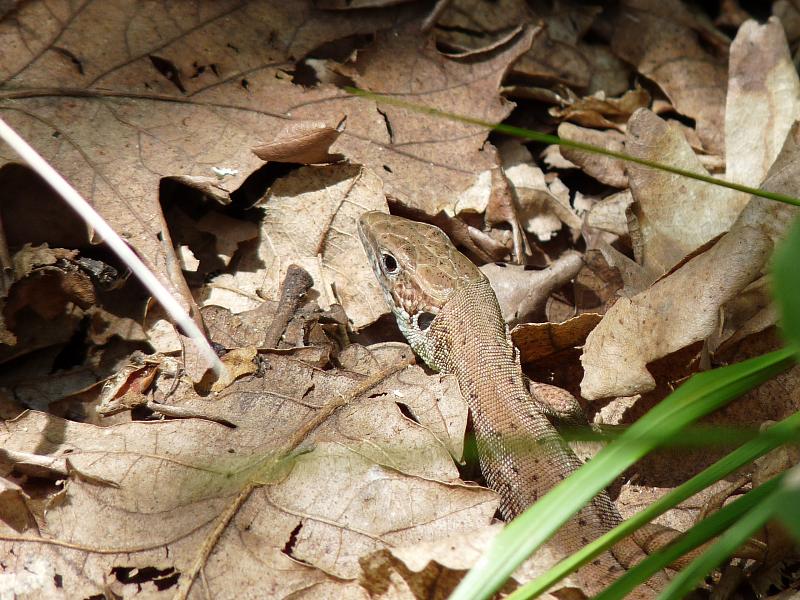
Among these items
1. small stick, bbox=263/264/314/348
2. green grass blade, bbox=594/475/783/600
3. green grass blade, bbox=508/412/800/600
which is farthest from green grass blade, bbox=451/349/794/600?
small stick, bbox=263/264/314/348

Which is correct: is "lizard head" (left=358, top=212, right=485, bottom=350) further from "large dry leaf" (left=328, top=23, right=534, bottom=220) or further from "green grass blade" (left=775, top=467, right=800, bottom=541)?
"green grass blade" (left=775, top=467, right=800, bottom=541)

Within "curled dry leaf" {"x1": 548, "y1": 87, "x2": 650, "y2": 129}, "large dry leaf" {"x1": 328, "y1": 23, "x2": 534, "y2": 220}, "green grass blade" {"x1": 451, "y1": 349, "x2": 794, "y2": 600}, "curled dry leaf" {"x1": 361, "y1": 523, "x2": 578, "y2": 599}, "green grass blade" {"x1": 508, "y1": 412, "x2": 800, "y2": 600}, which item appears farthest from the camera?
"curled dry leaf" {"x1": 548, "y1": 87, "x2": 650, "y2": 129}

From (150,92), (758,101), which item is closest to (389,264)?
(150,92)

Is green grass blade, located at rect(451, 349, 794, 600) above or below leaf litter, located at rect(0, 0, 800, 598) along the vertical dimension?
above

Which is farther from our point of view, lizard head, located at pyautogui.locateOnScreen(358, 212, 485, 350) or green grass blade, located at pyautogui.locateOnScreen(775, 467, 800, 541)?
lizard head, located at pyautogui.locateOnScreen(358, 212, 485, 350)

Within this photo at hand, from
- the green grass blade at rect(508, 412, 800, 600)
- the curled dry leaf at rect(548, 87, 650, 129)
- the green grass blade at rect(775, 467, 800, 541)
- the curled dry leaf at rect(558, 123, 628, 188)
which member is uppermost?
the green grass blade at rect(775, 467, 800, 541)

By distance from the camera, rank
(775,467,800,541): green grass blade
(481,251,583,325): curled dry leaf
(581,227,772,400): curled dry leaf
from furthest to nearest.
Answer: (481,251,583,325): curled dry leaf → (581,227,772,400): curled dry leaf → (775,467,800,541): green grass blade

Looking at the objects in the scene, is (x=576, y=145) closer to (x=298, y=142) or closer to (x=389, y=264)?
(x=389, y=264)
